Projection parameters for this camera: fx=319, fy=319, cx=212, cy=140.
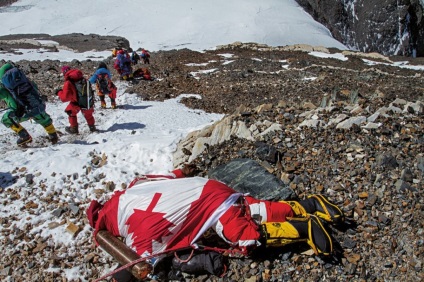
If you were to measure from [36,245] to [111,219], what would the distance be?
48.9 inches

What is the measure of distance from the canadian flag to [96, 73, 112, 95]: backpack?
21.6 ft

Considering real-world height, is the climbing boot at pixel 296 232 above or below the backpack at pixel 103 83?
below

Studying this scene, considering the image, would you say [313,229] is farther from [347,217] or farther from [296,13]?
[296,13]

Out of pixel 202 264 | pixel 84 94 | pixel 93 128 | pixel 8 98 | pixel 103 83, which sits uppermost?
pixel 8 98

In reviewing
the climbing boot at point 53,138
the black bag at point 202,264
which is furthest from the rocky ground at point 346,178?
the climbing boot at point 53,138

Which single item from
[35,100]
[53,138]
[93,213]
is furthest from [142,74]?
[93,213]

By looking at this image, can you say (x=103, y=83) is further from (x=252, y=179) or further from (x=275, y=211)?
(x=275, y=211)

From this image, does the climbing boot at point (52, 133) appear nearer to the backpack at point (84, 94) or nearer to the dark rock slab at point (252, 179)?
the backpack at point (84, 94)

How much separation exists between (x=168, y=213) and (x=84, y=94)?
494cm

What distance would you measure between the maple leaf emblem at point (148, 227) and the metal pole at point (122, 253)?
11cm

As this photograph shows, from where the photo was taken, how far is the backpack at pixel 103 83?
9.51 meters

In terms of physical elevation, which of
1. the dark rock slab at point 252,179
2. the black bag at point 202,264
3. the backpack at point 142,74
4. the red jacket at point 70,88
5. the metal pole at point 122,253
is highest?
the red jacket at point 70,88

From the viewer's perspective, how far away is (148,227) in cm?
356

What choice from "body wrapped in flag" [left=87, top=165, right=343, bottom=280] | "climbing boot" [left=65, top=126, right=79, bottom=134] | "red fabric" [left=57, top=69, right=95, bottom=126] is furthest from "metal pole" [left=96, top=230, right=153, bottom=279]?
"climbing boot" [left=65, top=126, right=79, bottom=134]
